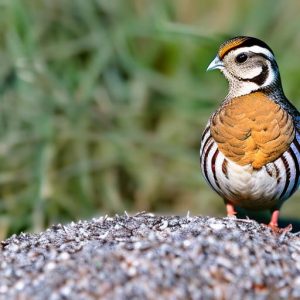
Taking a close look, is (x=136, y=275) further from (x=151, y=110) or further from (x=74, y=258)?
(x=151, y=110)

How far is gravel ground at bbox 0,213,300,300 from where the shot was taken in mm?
4727

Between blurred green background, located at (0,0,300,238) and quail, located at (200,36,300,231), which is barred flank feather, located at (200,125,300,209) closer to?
quail, located at (200,36,300,231)

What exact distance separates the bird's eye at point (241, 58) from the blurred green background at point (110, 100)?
4.16 m

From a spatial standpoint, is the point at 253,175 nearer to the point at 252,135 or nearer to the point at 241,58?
the point at 252,135

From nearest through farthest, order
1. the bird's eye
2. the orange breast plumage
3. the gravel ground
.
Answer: the gravel ground
the orange breast plumage
the bird's eye

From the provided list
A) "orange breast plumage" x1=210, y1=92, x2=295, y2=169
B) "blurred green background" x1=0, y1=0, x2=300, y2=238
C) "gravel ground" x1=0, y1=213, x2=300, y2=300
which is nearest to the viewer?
"gravel ground" x1=0, y1=213, x2=300, y2=300

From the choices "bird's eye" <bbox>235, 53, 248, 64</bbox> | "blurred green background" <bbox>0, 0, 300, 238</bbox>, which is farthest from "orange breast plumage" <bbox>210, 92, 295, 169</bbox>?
"blurred green background" <bbox>0, 0, 300, 238</bbox>

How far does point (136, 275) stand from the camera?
4797mm

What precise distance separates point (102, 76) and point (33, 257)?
6678 mm

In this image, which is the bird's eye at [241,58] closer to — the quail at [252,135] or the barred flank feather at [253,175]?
the quail at [252,135]

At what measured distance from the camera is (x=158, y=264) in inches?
193

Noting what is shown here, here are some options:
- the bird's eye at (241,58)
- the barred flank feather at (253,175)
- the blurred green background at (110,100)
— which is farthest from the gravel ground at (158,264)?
the blurred green background at (110,100)

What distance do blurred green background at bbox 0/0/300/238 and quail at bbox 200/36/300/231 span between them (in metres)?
4.11

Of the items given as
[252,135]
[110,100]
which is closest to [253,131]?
[252,135]
